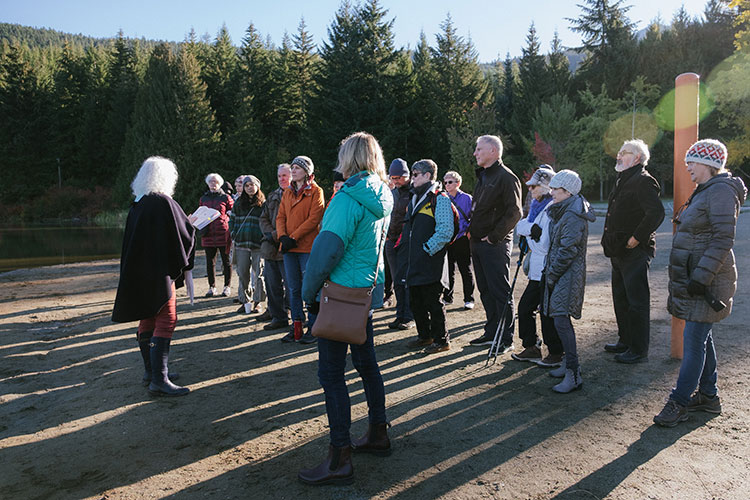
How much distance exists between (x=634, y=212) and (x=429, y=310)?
92.2 inches

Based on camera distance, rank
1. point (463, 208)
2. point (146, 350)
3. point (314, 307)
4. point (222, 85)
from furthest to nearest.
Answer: point (222, 85) < point (463, 208) < point (146, 350) < point (314, 307)

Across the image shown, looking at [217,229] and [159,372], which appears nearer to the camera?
[159,372]

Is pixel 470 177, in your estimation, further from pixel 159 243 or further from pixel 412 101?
pixel 159 243

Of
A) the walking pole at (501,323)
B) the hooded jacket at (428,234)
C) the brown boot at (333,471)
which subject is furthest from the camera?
the hooded jacket at (428,234)

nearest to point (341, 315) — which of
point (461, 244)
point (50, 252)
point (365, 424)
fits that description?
point (365, 424)

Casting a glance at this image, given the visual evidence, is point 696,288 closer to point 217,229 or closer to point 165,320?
point 165,320

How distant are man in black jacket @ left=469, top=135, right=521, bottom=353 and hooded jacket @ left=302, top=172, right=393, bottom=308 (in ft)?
9.12

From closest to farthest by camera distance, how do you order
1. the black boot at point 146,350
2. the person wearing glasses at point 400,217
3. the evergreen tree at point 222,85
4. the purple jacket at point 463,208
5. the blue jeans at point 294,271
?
the black boot at point 146,350, the blue jeans at point 294,271, the person wearing glasses at point 400,217, the purple jacket at point 463,208, the evergreen tree at point 222,85

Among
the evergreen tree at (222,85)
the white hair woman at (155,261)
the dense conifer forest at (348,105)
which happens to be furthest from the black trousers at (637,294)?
the evergreen tree at (222,85)

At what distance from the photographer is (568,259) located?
462 centimetres

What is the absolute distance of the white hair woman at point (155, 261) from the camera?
4.60 metres

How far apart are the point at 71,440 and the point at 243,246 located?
4301 mm

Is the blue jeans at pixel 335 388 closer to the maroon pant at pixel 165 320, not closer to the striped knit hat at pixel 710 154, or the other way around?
the maroon pant at pixel 165 320

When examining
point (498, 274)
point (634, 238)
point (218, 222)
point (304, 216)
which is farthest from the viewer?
point (218, 222)
